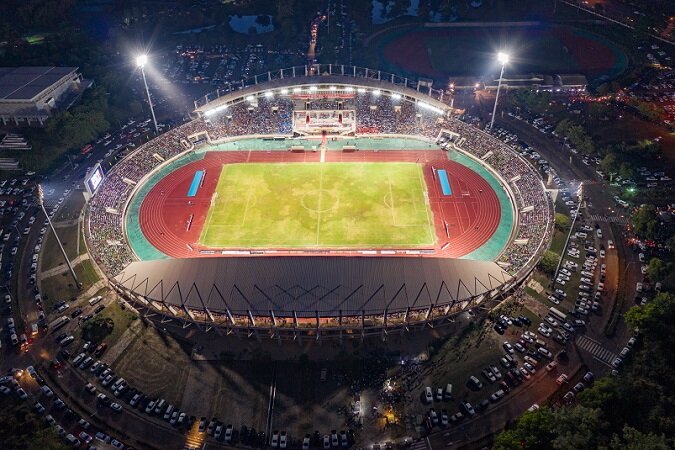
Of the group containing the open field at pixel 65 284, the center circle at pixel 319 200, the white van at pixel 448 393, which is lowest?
the white van at pixel 448 393

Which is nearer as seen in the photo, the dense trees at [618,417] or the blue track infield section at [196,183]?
the dense trees at [618,417]

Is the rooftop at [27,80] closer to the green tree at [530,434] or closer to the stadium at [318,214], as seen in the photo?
the stadium at [318,214]

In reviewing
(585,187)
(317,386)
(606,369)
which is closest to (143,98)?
(317,386)

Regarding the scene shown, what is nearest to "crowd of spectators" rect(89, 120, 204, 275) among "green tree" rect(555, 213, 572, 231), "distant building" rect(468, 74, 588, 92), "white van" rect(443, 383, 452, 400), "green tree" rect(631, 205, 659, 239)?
"white van" rect(443, 383, 452, 400)

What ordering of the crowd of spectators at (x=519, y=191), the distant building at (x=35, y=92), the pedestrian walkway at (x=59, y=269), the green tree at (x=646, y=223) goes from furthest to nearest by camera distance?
1. the distant building at (x=35, y=92)
2. the green tree at (x=646, y=223)
3. the pedestrian walkway at (x=59, y=269)
4. the crowd of spectators at (x=519, y=191)

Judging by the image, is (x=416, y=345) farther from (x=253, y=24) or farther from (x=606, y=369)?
(x=253, y=24)

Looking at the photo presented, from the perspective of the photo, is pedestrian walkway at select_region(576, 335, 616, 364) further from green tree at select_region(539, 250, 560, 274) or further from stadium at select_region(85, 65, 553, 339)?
green tree at select_region(539, 250, 560, 274)

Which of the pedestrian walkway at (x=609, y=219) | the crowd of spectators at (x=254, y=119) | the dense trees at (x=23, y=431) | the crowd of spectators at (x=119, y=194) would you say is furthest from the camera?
the crowd of spectators at (x=254, y=119)

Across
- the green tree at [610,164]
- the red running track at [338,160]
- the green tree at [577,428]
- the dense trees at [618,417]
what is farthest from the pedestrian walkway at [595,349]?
the green tree at [610,164]
